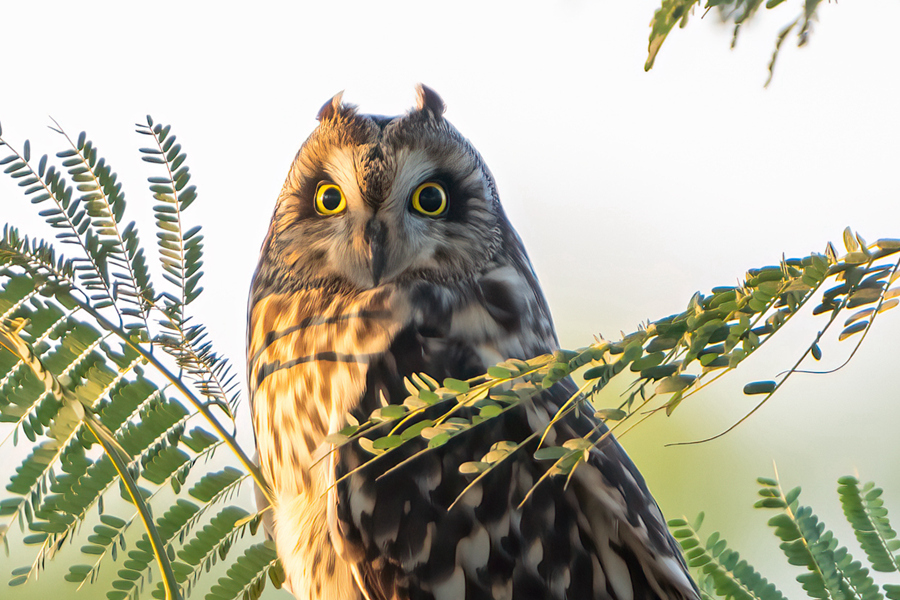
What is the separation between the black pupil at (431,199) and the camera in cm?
103

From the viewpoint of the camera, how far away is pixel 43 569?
2.02ft

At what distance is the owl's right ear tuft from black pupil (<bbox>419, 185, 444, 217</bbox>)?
7.3 inches

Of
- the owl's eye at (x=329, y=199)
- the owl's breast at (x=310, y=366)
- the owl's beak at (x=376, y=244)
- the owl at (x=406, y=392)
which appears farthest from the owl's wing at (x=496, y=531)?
the owl's eye at (x=329, y=199)

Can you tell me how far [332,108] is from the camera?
3.51 ft

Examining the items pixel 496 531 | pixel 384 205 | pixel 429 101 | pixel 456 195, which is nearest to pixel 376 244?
pixel 384 205

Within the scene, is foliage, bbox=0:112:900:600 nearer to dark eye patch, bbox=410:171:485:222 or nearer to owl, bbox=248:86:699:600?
owl, bbox=248:86:699:600

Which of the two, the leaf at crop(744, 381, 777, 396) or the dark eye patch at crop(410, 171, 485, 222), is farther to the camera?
the dark eye patch at crop(410, 171, 485, 222)

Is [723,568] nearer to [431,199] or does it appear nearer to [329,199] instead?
[431,199]

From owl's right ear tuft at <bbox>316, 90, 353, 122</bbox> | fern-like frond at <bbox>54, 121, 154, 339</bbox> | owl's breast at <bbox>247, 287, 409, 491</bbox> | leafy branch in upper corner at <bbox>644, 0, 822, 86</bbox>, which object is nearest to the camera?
leafy branch in upper corner at <bbox>644, 0, 822, 86</bbox>

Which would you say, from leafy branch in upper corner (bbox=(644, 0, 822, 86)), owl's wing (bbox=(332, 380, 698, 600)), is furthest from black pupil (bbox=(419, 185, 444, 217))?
leafy branch in upper corner (bbox=(644, 0, 822, 86))

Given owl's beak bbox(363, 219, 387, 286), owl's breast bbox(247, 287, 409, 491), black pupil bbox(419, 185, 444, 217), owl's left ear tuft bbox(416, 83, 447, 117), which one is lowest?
owl's breast bbox(247, 287, 409, 491)

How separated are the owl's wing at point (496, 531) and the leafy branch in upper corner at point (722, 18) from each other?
22.7 inches

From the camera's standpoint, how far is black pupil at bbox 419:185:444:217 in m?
1.03

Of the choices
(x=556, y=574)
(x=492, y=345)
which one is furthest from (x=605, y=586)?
(x=492, y=345)
